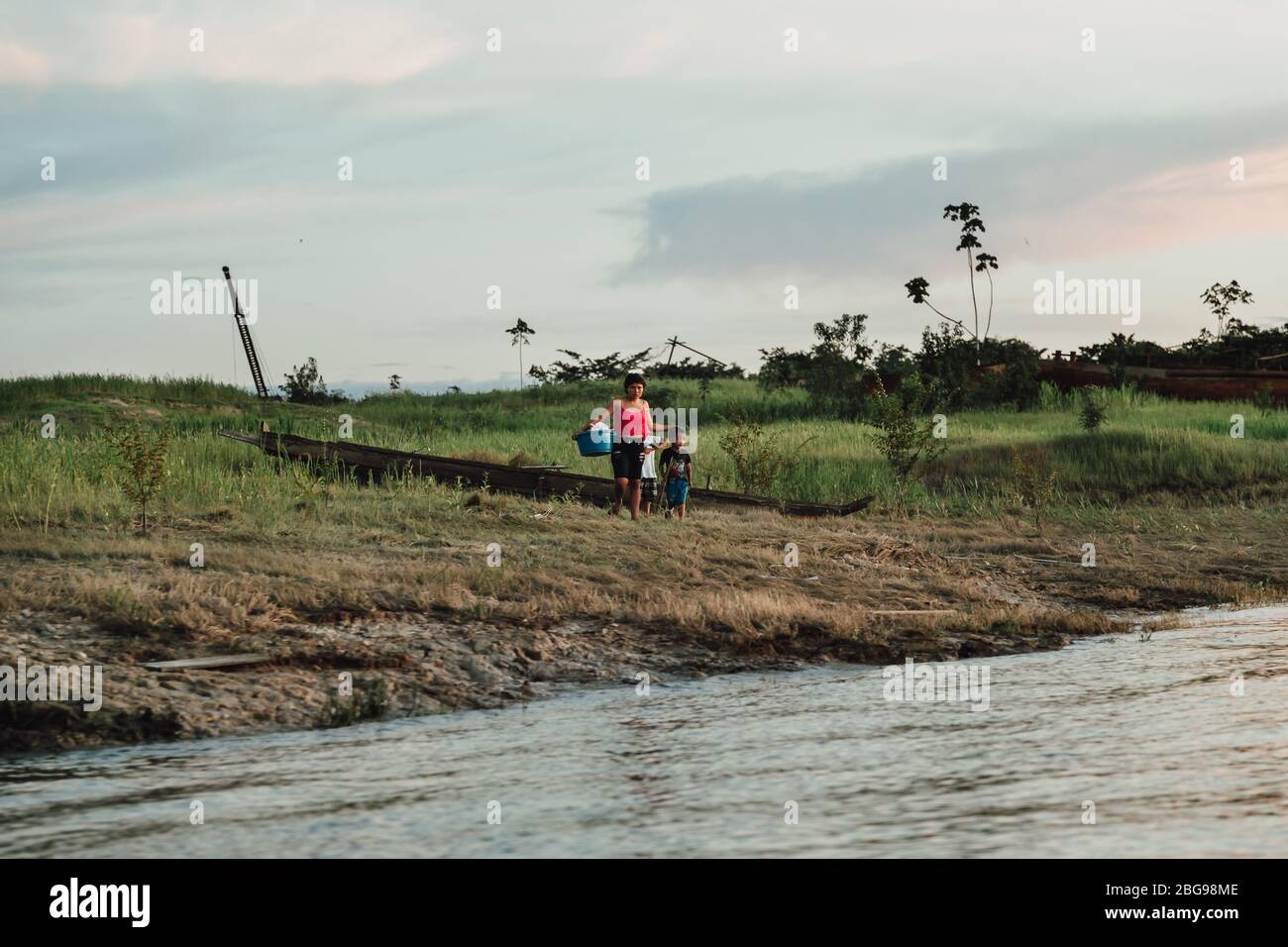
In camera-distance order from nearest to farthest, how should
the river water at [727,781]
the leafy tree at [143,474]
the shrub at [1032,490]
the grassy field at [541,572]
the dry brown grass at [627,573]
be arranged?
the river water at [727,781] → the grassy field at [541,572] → the dry brown grass at [627,573] → the leafy tree at [143,474] → the shrub at [1032,490]

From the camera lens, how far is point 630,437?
50.6ft

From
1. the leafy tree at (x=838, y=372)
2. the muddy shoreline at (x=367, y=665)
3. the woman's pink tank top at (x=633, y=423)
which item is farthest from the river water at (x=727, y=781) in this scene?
the leafy tree at (x=838, y=372)

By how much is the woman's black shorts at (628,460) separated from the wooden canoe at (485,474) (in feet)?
4.16

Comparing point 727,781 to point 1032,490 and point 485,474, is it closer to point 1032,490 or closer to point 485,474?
point 485,474

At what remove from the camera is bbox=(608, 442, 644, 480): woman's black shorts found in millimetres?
15617

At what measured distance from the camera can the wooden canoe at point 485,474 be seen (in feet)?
56.8

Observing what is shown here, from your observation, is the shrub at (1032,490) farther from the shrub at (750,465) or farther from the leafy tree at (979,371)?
the leafy tree at (979,371)

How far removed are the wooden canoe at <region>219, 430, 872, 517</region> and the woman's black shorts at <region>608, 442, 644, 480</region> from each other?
4.16 ft

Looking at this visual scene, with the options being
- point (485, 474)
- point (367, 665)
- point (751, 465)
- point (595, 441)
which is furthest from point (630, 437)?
point (367, 665)

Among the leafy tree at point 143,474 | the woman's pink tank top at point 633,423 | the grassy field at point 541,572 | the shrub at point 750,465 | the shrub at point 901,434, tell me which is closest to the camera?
the grassy field at point 541,572

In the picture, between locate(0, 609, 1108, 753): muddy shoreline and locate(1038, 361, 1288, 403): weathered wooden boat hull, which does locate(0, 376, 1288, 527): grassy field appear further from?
locate(0, 609, 1108, 753): muddy shoreline

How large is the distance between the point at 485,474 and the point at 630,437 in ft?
8.85

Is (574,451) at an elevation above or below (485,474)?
above
